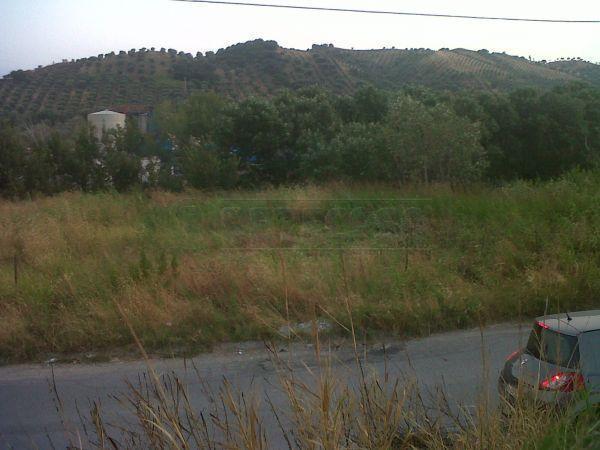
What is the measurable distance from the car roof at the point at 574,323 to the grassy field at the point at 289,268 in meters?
0.64

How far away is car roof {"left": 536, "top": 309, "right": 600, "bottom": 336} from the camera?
4961mm

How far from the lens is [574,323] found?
5121 millimetres

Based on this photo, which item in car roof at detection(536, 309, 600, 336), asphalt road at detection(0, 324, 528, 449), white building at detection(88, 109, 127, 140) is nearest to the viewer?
car roof at detection(536, 309, 600, 336)

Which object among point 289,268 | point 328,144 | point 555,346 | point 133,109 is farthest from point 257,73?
point 555,346

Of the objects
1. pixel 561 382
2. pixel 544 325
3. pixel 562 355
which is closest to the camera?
pixel 561 382

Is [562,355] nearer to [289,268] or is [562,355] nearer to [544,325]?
[544,325]

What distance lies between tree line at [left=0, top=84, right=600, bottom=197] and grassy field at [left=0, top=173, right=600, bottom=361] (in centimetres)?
683

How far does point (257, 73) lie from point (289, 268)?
36.7 meters

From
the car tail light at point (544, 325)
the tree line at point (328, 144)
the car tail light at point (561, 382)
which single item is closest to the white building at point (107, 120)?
the tree line at point (328, 144)

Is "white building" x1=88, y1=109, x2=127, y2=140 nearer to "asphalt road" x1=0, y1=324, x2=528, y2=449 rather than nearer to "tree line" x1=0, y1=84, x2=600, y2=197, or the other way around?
"tree line" x1=0, y1=84, x2=600, y2=197

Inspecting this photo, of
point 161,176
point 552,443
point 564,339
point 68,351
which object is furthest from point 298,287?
point 161,176

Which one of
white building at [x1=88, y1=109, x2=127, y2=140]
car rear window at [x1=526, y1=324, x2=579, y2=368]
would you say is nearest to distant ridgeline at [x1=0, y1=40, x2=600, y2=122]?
white building at [x1=88, y1=109, x2=127, y2=140]

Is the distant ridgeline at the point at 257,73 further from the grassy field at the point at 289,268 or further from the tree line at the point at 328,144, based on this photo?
the grassy field at the point at 289,268

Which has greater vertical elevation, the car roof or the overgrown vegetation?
the overgrown vegetation
